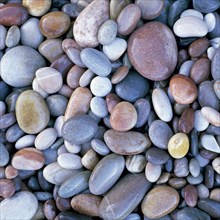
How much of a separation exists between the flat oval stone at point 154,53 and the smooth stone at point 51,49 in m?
0.18

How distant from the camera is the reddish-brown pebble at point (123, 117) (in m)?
0.82

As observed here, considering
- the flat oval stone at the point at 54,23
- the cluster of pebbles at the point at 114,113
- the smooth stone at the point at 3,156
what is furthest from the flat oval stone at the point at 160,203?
the flat oval stone at the point at 54,23

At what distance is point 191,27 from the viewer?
843mm

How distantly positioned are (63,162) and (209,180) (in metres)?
0.31

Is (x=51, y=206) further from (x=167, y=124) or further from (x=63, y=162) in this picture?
(x=167, y=124)

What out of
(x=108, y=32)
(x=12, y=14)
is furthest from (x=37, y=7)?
(x=108, y=32)

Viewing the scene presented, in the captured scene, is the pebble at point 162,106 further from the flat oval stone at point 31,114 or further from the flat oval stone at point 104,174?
the flat oval stone at point 31,114

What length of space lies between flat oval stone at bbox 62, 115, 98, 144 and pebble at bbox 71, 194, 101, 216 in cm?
12

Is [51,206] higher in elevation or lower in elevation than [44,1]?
lower

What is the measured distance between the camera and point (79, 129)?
0.83m

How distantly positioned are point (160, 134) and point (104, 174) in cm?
14

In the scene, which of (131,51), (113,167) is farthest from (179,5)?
(113,167)

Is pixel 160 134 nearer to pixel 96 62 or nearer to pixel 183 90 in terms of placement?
pixel 183 90

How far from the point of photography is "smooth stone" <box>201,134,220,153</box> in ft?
2.64
